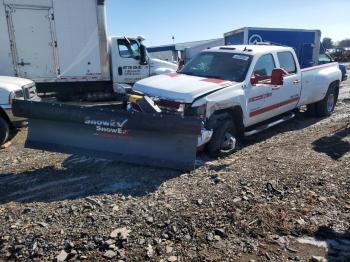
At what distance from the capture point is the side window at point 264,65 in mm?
7266

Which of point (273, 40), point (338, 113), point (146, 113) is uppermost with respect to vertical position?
point (273, 40)

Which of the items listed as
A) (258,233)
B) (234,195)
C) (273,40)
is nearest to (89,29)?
(273,40)

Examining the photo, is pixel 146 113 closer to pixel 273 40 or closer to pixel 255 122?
pixel 255 122

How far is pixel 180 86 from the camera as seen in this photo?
6.25 meters

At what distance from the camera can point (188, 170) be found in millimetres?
5570

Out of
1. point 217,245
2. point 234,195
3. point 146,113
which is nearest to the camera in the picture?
point 217,245

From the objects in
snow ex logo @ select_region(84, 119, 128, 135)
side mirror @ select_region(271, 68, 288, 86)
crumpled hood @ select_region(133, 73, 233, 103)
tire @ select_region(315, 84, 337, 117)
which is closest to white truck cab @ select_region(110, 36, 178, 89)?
tire @ select_region(315, 84, 337, 117)

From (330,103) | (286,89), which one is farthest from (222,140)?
(330,103)

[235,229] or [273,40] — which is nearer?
[235,229]

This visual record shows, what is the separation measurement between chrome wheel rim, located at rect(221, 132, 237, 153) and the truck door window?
25.8ft

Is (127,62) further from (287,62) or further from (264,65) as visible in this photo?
(264,65)

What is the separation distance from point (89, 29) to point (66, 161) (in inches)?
284

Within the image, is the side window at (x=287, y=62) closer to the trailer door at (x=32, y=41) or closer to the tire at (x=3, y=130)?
the tire at (x=3, y=130)

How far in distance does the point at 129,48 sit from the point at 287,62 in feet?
22.4
